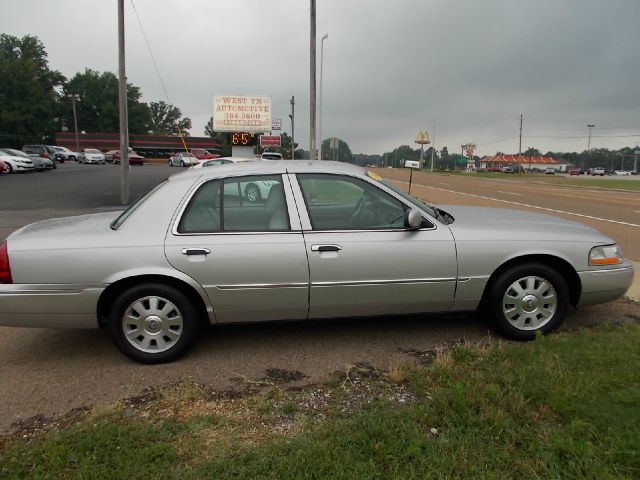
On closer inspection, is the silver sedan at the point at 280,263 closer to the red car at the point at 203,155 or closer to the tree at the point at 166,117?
the red car at the point at 203,155

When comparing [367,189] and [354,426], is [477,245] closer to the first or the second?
[367,189]

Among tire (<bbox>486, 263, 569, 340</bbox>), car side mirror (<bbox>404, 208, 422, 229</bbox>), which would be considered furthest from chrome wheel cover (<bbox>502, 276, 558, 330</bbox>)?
car side mirror (<bbox>404, 208, 422, 229</bbox>)

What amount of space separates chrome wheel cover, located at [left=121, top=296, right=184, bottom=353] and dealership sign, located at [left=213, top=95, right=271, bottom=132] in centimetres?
4168

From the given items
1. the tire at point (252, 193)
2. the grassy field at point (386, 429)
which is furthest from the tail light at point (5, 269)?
the tire at point (252, 193)

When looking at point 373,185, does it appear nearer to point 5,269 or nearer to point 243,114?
point 5,269

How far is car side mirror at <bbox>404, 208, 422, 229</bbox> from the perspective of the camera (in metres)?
3.71

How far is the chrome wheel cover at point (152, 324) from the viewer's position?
11.8ft

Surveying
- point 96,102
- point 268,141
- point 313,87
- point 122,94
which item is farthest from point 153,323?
point 96,102

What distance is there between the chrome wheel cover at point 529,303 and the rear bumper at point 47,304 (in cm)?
323

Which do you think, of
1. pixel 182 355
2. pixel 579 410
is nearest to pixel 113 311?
pixel 182 355

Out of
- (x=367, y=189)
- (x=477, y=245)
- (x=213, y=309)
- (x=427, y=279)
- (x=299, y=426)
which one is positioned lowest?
(x=299, y=426)

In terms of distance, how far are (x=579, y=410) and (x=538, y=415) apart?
243 mm

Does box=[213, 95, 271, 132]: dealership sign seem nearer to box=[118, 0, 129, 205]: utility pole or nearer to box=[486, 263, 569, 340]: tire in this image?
box=[118, 0, 129, 205]: utility pole

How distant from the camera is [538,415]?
9.09 ft
